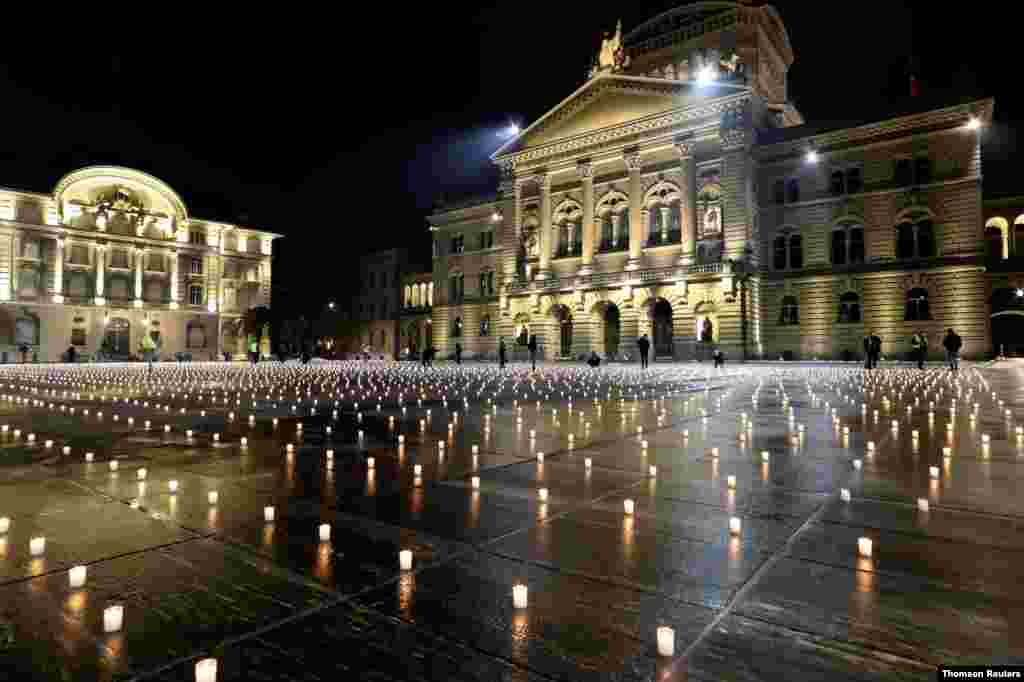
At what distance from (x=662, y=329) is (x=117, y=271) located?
51.7 m

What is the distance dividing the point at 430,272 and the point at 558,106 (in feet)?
89.0

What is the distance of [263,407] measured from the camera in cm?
1127

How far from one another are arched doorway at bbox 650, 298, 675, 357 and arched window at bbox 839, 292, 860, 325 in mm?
10863

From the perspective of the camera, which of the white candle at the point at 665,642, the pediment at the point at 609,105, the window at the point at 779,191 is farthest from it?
the pediment at the point at 609,105

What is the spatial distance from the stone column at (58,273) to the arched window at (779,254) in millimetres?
60387

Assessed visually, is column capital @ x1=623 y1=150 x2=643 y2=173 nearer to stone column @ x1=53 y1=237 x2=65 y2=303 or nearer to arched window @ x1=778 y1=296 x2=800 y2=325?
arched window @ x1=778 y1=296 x2=800 y2=325

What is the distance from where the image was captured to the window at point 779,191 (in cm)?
3972

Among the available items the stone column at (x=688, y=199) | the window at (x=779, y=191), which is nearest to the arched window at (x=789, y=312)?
the window at (x=779, y=191)

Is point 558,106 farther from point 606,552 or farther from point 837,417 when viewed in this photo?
point 606,552

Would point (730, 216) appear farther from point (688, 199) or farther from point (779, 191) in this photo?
point (779, 191)

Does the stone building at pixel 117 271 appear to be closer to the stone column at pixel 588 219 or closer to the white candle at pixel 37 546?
the stone column at pixel 588 219

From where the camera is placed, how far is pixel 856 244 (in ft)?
124

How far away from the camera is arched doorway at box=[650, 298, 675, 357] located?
137ft

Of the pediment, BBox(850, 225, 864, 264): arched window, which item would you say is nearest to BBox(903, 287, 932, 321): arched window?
BBox(850, 225, 864, 264): arched window
